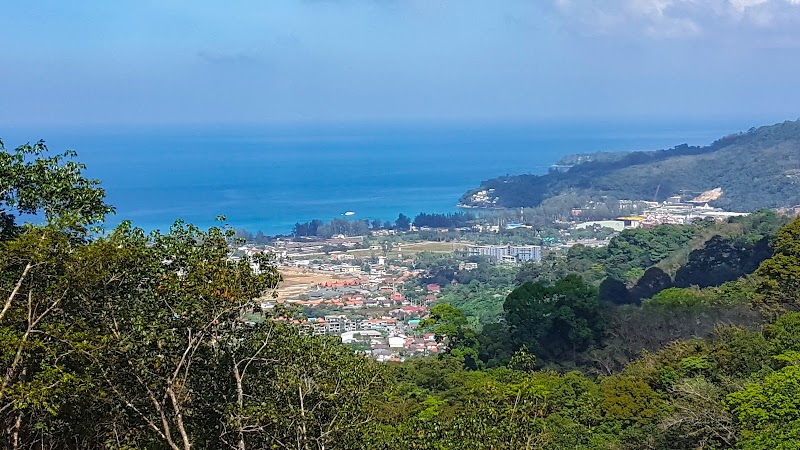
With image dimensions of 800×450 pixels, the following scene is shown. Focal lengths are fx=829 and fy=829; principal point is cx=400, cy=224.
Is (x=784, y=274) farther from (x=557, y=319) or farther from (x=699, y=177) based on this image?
(x=699, y=177)

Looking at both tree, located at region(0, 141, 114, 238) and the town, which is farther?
the town

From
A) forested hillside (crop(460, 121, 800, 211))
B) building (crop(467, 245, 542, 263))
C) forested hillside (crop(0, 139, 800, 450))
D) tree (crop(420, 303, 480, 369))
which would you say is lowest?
tree (crop(420, 303, 480, 369))

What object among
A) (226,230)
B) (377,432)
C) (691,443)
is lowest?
(691,443)

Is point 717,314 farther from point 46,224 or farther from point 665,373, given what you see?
Result: point 46,224

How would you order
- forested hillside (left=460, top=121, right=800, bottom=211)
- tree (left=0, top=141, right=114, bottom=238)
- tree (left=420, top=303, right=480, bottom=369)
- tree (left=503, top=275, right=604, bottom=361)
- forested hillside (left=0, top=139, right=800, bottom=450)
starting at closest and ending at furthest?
forested hillside (left=0, top=139, right=800, bottom=450), tree (left=0, top=141, right=114, bottom=238), tree (left=420, top=303, right=480, bottom=369), tree (left=503, top=275, right=604, bottom=361), forested hillside (left=460, top=121, right=800, bottom=211)

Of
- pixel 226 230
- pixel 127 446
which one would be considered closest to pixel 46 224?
pixel 226 230

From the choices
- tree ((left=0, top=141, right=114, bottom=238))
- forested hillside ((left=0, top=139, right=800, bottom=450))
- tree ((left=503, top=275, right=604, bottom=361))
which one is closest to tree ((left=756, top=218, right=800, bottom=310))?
tree ((left=503, top=275, right=604, bottom=361))

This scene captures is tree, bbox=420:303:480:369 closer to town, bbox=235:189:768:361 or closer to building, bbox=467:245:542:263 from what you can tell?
town, bbox=235:189:768:361
